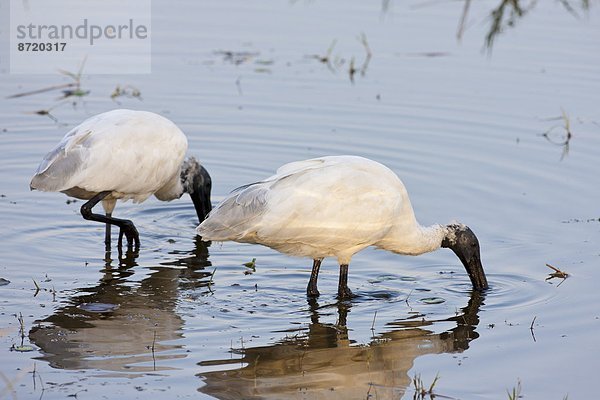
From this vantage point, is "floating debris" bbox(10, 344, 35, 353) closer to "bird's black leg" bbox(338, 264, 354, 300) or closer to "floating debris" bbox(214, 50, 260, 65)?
"bird's black leg" bbox(338, 264, 354, 300)

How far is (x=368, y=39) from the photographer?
13.8 m

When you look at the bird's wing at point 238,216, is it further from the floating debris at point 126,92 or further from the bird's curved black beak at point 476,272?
the floating debris at point 126,92

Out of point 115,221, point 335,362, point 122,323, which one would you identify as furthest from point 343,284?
point 115,221

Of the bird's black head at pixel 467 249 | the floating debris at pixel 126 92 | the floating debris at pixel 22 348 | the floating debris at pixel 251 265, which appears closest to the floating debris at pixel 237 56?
the floating debris at pixel 126 92

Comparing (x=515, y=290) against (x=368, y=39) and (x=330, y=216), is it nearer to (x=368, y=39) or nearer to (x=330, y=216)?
(x=330, y=216)

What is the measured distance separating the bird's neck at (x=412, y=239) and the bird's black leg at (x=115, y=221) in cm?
193

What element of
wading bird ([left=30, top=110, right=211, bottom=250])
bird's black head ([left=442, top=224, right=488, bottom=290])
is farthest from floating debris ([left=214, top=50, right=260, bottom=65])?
bird's black head ([left=442, top=224, right=488, bottom=290])

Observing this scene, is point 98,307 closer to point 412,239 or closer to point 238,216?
point 238,216

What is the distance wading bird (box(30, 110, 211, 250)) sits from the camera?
27.1 feet

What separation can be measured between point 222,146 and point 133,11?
4.02 meters

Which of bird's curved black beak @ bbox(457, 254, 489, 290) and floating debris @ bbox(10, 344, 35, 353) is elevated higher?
bird's curved black beak @ bbox(457, 254, 489, 290)

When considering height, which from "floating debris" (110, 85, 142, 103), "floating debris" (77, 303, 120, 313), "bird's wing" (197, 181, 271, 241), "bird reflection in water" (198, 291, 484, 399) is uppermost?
"floating debris" (110, 85, 142, 103)
